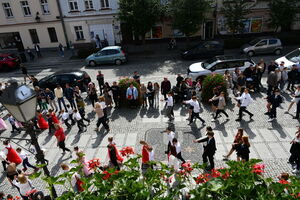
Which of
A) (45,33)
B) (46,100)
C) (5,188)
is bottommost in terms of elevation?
(5,188)

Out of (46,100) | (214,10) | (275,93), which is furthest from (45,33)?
(275,93)

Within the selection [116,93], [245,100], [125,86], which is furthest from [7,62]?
[245,100]

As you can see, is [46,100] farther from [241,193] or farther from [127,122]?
[241,193]

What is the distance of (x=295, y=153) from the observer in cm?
766

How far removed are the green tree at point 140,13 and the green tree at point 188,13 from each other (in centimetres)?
136

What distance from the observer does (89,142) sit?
10328mm

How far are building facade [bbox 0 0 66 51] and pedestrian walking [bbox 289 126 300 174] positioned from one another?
24.8 meters

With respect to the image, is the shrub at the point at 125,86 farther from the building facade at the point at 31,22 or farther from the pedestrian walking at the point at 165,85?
the building facade at the point at 31,22

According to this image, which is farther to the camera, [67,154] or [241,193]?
[67,154]

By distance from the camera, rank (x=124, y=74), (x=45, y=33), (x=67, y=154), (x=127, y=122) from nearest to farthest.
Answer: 1. (x=67, y=154)
2. (x=127, y=122)
3. (x=124, y=74)
4. (x=45, y=33)

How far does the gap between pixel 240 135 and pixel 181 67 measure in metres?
11.5

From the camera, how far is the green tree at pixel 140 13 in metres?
20.7

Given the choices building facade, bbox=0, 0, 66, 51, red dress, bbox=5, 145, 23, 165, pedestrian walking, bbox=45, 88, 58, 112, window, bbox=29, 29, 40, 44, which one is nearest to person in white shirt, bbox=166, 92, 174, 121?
red dress, bbox=5, 145, 23, 165

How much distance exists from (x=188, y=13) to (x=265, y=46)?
6732mm
